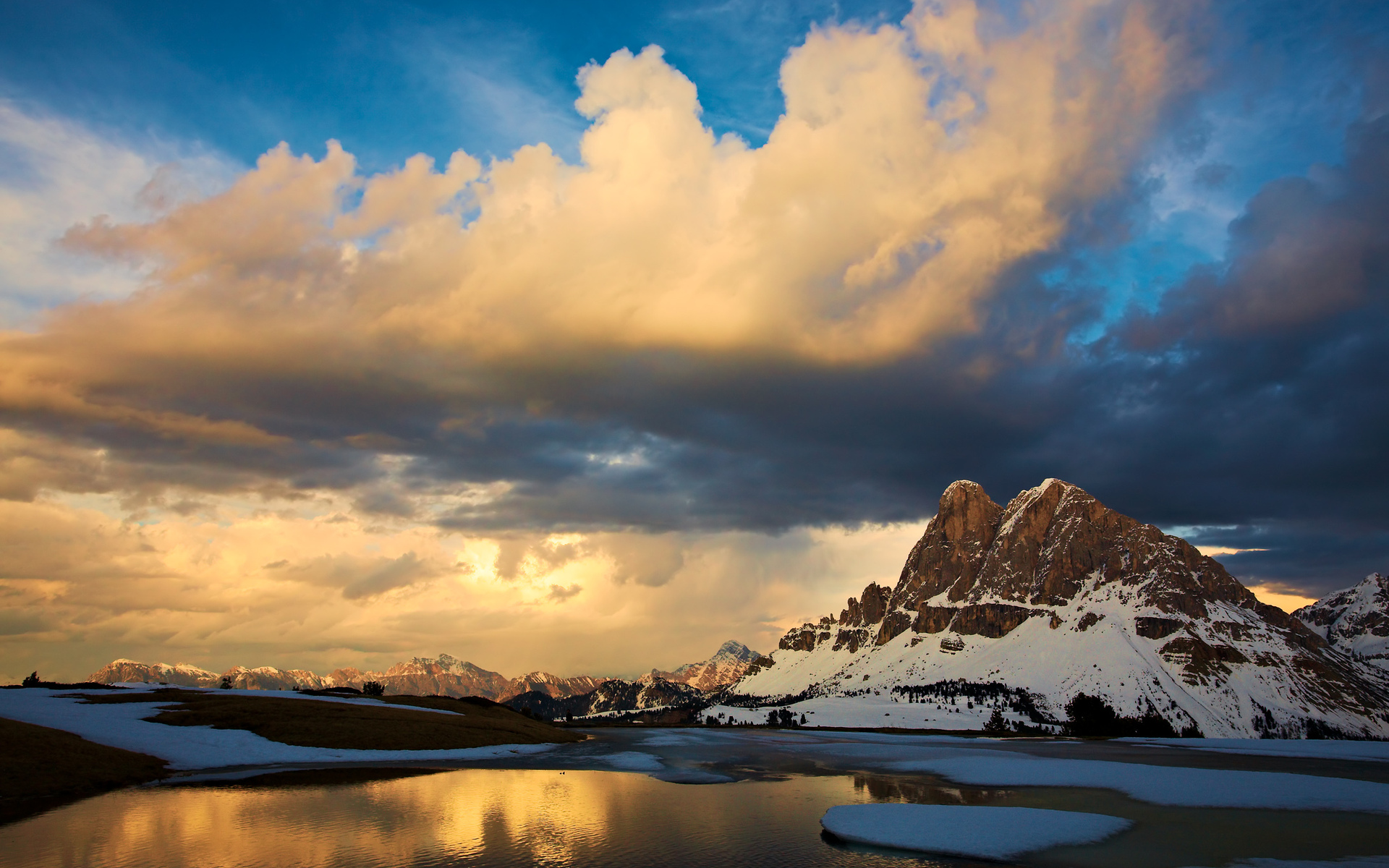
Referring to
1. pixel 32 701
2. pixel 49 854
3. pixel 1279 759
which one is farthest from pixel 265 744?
pixel 1279 759

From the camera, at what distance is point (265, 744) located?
87.1 metres

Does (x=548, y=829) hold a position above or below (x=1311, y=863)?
below

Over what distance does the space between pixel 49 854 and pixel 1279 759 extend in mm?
144738

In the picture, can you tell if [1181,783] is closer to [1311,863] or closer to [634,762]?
[1311,863]

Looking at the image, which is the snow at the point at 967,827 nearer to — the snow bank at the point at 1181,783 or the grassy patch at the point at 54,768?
the snow bank at the point at 1181,783

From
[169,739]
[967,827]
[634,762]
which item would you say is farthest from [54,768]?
[967,827]

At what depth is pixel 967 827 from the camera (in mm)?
47312

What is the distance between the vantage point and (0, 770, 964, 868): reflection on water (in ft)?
127

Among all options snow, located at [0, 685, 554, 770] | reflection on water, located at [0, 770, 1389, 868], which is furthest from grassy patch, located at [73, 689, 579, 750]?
reflection on water, located at [0, 770, 1389, 868]

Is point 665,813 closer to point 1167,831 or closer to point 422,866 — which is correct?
point 422,866

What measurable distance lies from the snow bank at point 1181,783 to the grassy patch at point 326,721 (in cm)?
6046

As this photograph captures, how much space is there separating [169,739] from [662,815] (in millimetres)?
61131

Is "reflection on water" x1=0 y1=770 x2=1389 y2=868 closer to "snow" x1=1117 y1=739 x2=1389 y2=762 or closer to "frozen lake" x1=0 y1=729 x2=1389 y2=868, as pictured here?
"frozen lake" x1=0 y1=729 x2=1389 y2=868

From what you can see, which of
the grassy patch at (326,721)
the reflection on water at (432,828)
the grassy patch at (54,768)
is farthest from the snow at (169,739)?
the reflection on water at (432,828)
